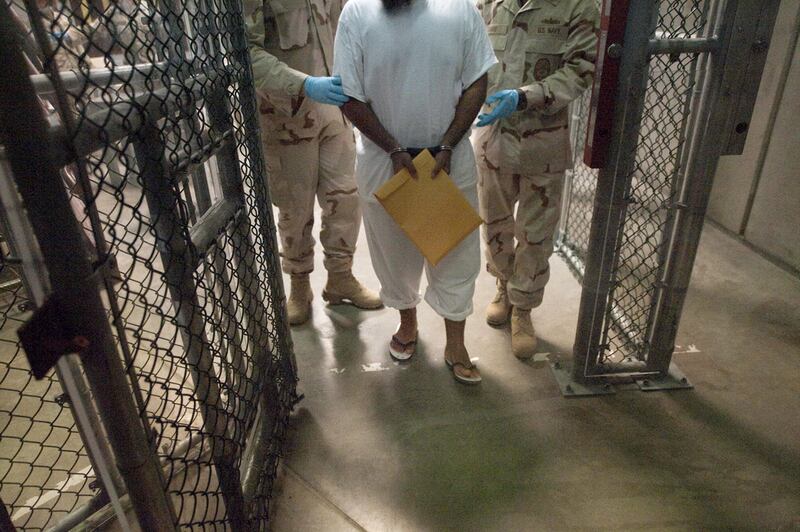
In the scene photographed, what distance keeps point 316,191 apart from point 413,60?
94 centimetres

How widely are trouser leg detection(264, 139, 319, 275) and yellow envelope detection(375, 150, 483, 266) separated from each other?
685 mm

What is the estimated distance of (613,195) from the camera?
166 cm

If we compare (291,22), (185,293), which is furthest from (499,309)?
(185,293)

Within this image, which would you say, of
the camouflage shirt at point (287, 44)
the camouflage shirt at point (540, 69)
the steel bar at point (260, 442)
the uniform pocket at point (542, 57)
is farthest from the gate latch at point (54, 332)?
the uniform pocket at point (542, 57)

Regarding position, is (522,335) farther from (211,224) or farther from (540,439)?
(211,224)

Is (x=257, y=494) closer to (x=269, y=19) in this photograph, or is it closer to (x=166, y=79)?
(x=166, y=79)

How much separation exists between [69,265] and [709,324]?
2.50 meters

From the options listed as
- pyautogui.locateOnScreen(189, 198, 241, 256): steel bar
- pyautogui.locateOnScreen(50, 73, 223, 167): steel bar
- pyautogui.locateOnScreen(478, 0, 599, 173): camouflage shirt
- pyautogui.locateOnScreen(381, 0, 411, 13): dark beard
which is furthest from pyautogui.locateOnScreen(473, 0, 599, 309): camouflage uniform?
pyautogui.locateOnScreen(50, 73, 223, 167): steel bar

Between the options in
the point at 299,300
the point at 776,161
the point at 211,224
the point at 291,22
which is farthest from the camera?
the point at 776,161

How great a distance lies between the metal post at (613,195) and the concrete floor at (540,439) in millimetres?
254

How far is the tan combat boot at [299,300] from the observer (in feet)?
8.18

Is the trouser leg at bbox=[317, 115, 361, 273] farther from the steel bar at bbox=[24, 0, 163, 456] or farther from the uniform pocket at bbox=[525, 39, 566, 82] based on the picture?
the steel bar at bbox=[24, 0, 163, 456]

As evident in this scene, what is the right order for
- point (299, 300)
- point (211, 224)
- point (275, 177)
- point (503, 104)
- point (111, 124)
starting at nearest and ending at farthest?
1. point (111, 124)
2. point (211, 224)
3. point (503, 104)
4. point (275, 177)
5. point (299, 300)

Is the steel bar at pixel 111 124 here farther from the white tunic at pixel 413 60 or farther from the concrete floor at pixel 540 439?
the concrete floor at pixel 540 439
